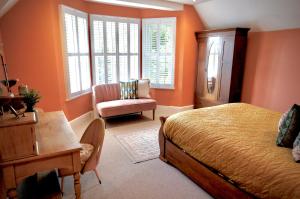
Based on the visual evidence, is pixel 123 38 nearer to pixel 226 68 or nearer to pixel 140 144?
pixel 226 68

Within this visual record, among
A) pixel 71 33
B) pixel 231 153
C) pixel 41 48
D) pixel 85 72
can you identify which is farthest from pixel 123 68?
pixel 231 153

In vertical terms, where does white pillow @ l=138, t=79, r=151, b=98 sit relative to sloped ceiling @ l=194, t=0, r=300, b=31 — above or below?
below

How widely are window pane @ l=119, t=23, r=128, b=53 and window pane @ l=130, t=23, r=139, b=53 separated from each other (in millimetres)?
153

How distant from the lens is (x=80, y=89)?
4.25 m

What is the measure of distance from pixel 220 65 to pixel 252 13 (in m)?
1.09

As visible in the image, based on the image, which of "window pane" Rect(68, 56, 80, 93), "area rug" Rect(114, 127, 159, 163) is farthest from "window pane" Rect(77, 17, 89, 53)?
"area rug" Rect(114, 127, 159, 163)

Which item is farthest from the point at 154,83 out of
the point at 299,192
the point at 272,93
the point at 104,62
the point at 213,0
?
the point at 299,192

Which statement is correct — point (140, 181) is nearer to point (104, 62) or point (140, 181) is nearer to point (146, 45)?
point (104, 62)

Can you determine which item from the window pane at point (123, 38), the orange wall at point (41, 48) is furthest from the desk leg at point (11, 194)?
the window pane at point (123, 38)

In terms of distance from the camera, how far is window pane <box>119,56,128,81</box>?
16.2 feet

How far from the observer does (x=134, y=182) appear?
8.04ft

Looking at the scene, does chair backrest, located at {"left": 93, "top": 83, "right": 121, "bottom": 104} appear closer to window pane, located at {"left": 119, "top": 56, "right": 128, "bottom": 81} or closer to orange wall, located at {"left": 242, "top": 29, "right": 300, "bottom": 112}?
window pane, located at {"left": 119, "top": 56, "right": 128, "bottom": 81}

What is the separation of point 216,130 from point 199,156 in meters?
0.34

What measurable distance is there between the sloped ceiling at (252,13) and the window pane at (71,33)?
8.33 ft
